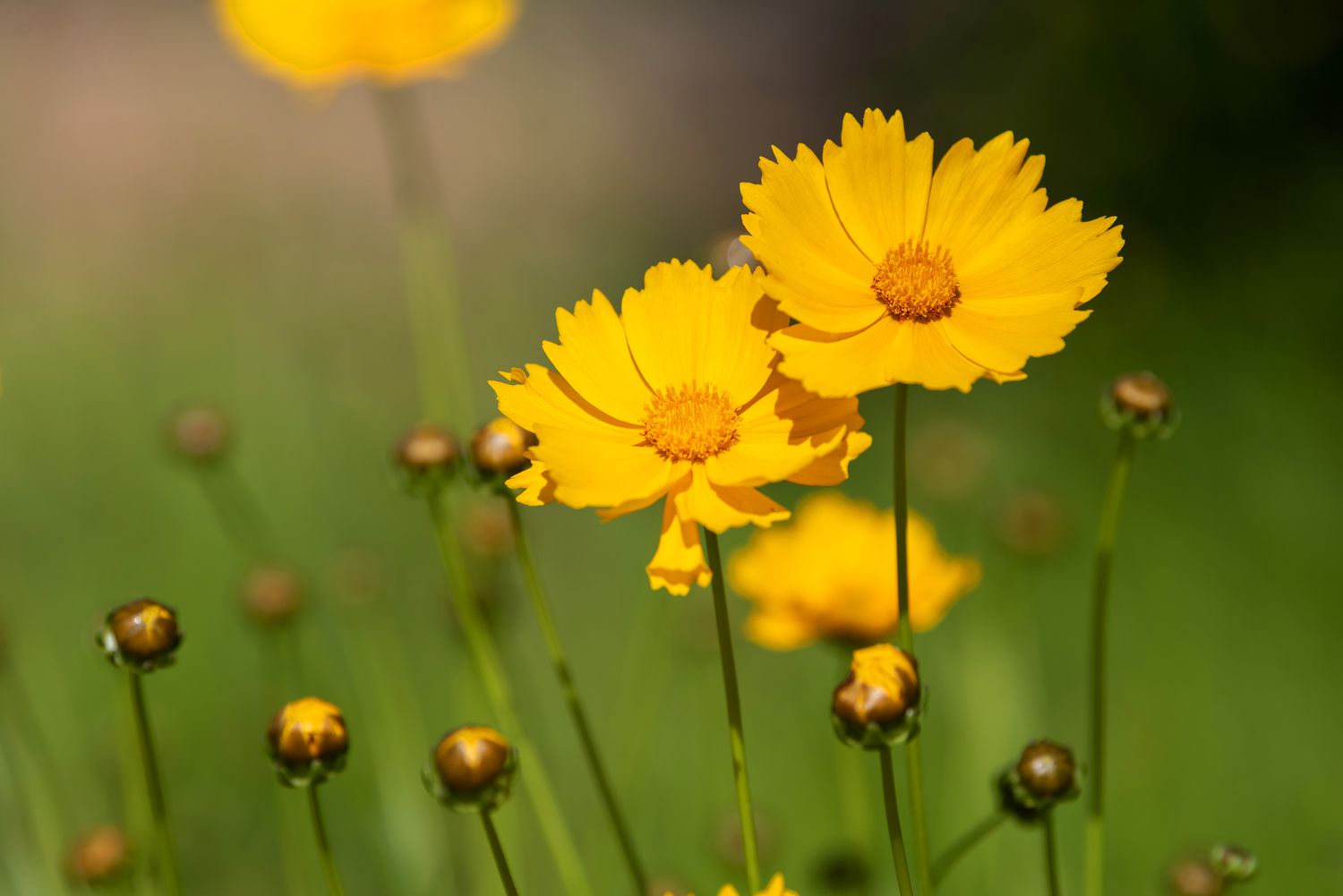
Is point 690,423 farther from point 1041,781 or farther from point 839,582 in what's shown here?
point 839,582

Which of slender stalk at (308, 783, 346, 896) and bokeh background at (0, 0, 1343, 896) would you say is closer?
slender stalk at (308, 783, 346, 896)

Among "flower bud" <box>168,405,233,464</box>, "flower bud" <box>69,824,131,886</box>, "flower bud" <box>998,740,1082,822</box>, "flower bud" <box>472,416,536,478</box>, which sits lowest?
"flower bud" <box>69,824,131,886</box>

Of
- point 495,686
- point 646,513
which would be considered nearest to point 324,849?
point 495,686

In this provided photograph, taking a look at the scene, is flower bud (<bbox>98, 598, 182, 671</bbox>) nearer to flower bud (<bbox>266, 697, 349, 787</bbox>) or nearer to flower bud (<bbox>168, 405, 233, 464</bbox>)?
flower bud (<bbox>266, 697, 349, 787</bbox>)

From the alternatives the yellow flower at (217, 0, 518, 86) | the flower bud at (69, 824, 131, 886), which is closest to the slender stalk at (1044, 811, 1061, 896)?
the flower bud at (69, 824, 131, 886)

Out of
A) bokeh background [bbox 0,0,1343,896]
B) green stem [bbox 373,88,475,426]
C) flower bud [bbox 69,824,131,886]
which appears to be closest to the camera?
flower bud [bbox 69,824,131,886]

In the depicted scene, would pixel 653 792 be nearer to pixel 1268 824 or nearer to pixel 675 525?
pixel 1268 824
